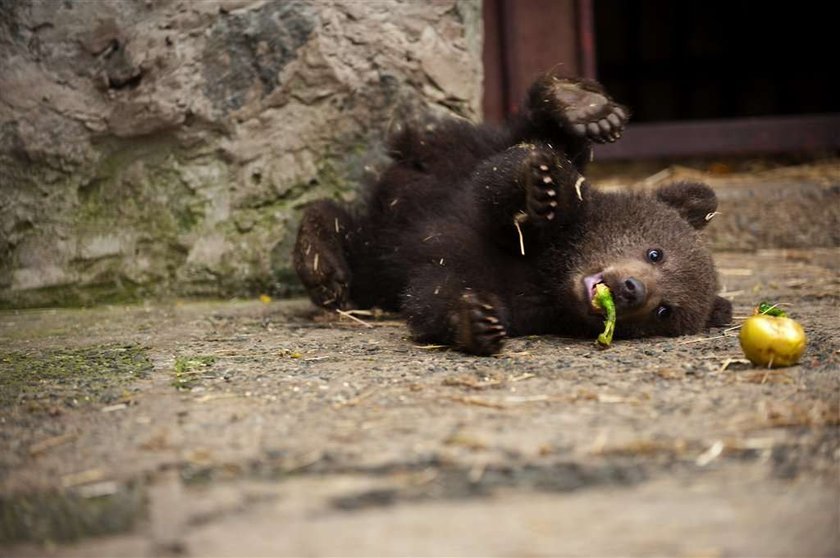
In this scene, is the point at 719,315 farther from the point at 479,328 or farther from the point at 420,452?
the point at 420,452

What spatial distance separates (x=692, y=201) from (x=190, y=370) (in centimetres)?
240

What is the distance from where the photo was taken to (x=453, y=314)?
3.72 metres

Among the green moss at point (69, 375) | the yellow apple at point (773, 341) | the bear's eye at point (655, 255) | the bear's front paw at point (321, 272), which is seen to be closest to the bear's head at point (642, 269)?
the bear's eye at point (655, 255)

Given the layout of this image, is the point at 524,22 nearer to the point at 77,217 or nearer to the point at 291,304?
the point at 291,304

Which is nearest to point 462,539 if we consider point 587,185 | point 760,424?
point 760,424

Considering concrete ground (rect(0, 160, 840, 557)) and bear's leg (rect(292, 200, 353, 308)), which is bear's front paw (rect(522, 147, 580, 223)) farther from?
bear's leg (rect(292, 200, 353, 308))

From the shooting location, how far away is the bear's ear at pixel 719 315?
14.0 ft

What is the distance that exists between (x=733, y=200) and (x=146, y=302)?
371 cm

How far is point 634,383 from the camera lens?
3092 millimetres

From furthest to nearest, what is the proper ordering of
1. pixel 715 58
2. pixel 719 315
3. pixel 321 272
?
pixel 715 58, pixel 321 272, pixel 719 315

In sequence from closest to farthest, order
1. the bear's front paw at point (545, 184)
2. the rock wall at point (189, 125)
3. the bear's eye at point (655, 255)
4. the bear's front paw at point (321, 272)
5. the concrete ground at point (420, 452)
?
the concrete ground at point (420, 452), the bear's front paw at point (545, 184), the bear's eye at point (655, 255), the bear's front paw at point (321, 272), the rock wall at point (189, 125)

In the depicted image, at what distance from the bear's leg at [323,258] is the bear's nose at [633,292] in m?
1.44

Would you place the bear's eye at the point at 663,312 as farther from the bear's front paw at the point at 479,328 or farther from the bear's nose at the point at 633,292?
the bear's front paw at the point at 479,328

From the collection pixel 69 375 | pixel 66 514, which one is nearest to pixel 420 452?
pixel 66 514
